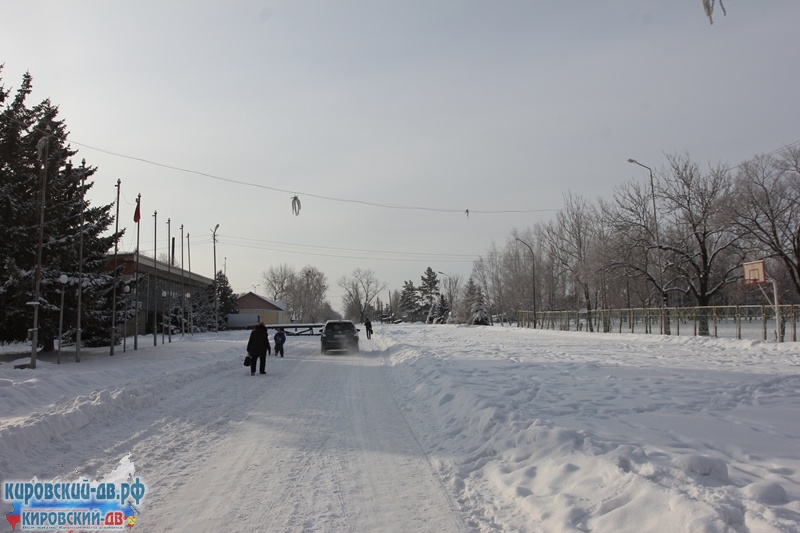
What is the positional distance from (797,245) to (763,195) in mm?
4147

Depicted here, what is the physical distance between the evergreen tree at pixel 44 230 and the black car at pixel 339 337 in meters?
9.88

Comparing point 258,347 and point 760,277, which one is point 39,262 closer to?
point 258,347

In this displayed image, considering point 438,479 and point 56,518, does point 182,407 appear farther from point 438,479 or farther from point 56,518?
point 438,479

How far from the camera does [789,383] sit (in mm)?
11797

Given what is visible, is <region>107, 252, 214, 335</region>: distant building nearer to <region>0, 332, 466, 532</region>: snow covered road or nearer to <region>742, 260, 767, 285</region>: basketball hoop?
<region>0, 332, 466, 532</region>: snow covered road

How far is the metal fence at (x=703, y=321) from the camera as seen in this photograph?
24.1m

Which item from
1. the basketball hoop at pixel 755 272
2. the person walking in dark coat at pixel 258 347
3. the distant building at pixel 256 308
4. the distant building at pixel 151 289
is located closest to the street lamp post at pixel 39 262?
the person walking in dark coat at pixel 258 347

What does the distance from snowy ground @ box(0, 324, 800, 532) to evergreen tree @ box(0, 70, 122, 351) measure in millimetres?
7073

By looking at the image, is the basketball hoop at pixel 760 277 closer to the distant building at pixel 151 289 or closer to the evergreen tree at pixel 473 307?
the distant building at pixel 151 289

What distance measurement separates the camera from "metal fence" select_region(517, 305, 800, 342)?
2408cm

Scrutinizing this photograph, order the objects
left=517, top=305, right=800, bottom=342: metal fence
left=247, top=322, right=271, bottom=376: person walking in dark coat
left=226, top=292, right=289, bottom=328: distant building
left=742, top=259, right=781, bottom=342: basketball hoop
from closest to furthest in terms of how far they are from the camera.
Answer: left=247, top=322, right=271, bottom=376: person walking in dark coat < left=742, top=259, right=781, bottom=342: basketball hoop < left=517, top=305, right=800, bottom=342: metal fence < left=226, top=292, right=289, bottom=328: distant building

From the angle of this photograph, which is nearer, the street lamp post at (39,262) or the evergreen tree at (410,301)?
the street lamp post at (39,262)

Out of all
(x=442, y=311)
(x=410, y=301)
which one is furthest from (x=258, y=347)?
(x=410, y=301)

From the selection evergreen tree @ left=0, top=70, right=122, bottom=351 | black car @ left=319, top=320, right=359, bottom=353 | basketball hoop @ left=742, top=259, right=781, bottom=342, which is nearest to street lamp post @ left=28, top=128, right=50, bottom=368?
evergreen tree @ left=0, top=70, right=122, bottom=351
